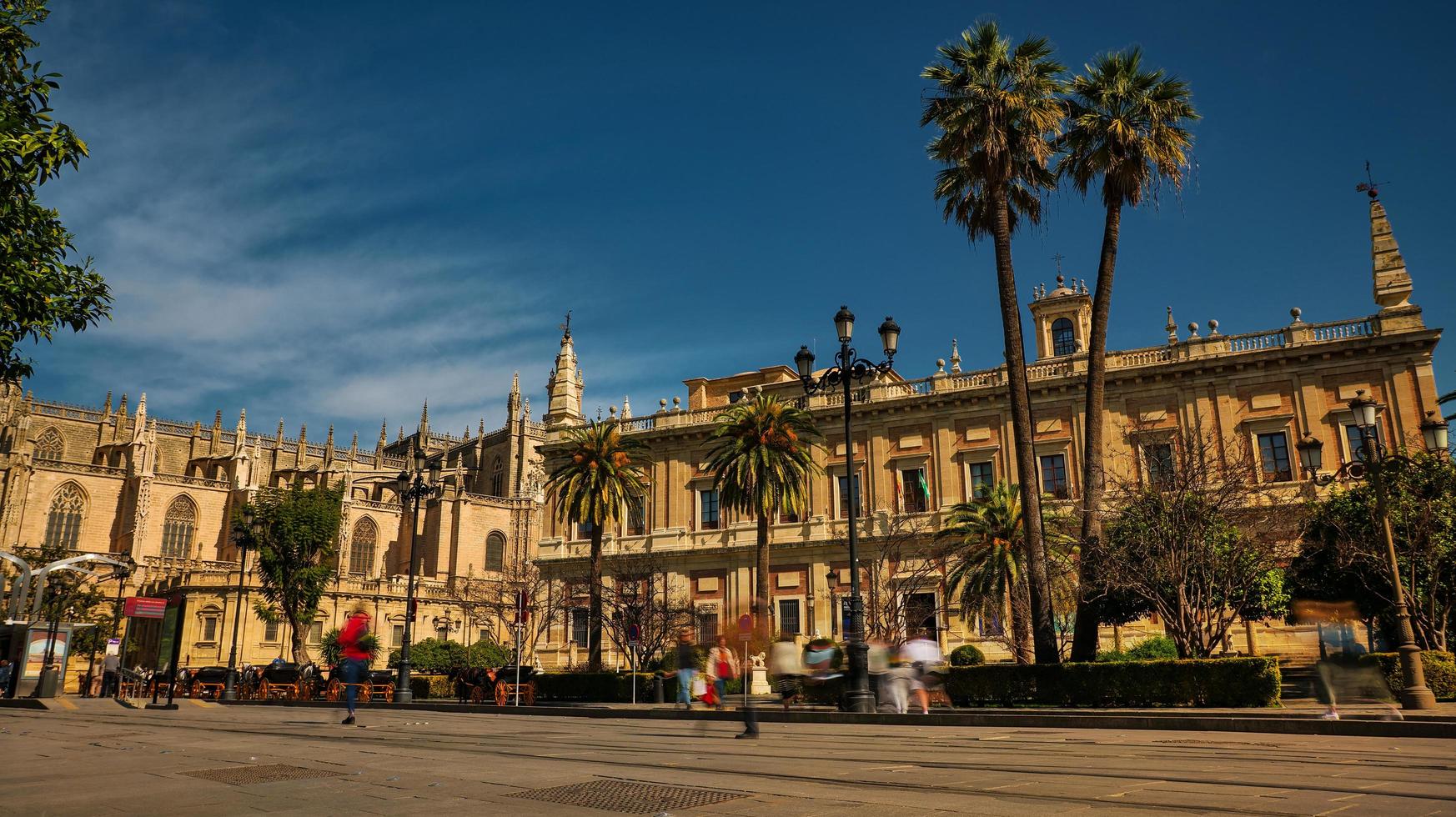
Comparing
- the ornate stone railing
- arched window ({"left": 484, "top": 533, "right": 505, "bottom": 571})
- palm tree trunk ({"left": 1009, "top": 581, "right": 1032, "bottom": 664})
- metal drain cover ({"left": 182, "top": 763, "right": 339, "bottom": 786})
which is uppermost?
the ornate stone railing

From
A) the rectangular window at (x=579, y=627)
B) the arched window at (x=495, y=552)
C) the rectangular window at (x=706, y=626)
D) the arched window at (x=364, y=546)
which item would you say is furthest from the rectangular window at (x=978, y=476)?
the arched window at (x=364, y=546)

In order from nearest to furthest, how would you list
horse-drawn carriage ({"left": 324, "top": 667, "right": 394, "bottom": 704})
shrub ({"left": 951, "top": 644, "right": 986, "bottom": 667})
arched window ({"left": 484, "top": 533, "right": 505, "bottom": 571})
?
horse-drawn carriage ({"left": 324, "top": 667, "right": 394, "bottom": 704}) → shrub ({"left": 951, "top": 644, "right": 986, "bottom": 667}) → arched window ({"left": 484, "top": 533, "right": 505, "bottom": 571})

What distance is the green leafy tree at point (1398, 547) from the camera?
Result: 24609 mm

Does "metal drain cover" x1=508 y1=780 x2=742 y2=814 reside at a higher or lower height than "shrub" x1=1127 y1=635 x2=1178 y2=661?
→ lower

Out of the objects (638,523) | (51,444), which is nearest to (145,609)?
(638,523)

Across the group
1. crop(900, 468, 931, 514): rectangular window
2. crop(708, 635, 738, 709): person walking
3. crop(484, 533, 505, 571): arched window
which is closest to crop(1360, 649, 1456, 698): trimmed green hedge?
crop(708, 635, 738, 709): person walking

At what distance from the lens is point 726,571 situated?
44.5 m

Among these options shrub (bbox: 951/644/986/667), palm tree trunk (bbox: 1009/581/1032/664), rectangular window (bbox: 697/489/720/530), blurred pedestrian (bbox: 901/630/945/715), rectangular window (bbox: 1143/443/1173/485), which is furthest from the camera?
rectangular window (bbox: 697/489/720/530)

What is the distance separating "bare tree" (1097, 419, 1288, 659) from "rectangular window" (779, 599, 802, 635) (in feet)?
54.1

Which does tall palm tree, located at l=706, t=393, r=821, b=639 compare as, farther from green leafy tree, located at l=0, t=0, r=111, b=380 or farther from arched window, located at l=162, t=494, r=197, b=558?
arched window, located at l=162, t=494, r=197, b=558

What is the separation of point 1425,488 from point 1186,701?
504 inches

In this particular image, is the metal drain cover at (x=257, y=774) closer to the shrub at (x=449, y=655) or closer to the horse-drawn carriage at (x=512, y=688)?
the horse-drawn carriage at (x=512, y=688)

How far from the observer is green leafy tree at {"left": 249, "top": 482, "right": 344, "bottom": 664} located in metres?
54.2

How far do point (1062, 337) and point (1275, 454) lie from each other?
1012 cm
